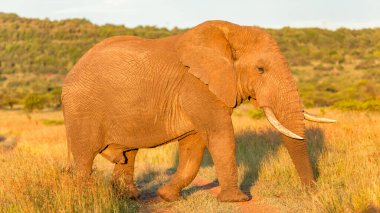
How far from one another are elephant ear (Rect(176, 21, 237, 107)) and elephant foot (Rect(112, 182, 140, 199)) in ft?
6.08

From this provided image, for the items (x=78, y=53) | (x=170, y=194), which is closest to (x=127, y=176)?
(x=170, y=194)

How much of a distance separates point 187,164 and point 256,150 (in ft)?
14.5

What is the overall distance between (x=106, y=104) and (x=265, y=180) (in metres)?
3.16

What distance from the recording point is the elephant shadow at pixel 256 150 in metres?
9.30

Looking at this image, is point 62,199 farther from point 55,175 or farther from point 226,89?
point 226,89

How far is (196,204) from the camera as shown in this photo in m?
7.54

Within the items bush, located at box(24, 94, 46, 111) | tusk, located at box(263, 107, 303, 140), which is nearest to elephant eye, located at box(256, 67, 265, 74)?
tusk, located at box(263, 107, 303, 140)

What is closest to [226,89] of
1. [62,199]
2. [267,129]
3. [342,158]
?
[62,199]

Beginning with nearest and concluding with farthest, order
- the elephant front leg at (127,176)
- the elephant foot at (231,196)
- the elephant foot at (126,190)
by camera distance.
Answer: the elephant foot at (231,196) → the elephant foot at (126,190) → the elephant front leg at (127,176)

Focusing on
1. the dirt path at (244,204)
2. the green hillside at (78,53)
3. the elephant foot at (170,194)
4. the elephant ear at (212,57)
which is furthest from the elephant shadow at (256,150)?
the green hillside at (78,53)

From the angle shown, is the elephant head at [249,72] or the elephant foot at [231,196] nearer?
the elephant head at [249,72]

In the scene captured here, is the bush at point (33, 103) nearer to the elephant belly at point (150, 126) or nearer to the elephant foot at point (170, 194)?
the elephant foot at point (170, 194)

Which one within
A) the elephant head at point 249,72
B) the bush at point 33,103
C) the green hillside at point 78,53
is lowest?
the bush at point 33,103

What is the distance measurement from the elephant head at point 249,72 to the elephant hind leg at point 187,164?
974 millimetres
